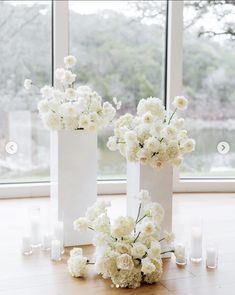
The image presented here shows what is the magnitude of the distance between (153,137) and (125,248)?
0.55 m

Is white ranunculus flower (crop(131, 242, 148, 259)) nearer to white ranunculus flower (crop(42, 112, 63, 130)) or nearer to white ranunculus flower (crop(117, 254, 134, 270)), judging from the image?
white ranunculus flower (crop(117, 254, 134, 270))

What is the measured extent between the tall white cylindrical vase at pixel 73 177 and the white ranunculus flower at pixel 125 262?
0.66 m

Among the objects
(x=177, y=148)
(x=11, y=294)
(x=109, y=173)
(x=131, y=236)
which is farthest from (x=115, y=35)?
(x=11, y=294)

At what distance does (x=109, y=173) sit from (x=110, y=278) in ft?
6.47

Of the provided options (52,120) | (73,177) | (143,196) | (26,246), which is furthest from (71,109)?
(26,246)

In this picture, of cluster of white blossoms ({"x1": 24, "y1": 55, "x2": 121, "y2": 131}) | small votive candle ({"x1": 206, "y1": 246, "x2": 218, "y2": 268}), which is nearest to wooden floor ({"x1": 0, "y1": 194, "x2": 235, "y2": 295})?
small votive candle ({"x1": 206, "y1": 246, "x2": 218, "y2": 268})

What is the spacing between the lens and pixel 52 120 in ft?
8.70

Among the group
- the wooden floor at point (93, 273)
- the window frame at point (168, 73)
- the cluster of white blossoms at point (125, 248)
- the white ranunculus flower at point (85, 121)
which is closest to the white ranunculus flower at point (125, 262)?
the cluster of white blossoms at point (125, 248)

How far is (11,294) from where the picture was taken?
2096 millimetres

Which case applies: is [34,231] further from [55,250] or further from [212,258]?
[212,258]

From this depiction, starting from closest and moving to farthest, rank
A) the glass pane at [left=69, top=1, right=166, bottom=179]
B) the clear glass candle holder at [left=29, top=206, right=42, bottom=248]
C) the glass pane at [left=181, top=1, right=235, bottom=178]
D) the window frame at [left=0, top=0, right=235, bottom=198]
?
the clear glass candle holder at [left=29, top=206, right=42, bottom=248], the window frame at [left=0, top=0, right=235, bottom=198], the glass pane at [left=69, top=1, right=166, bottom=179], the glass pane at [left=181, top=1, right=235, bottom=178]

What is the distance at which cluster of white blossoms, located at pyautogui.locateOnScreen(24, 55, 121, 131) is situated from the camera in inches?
104

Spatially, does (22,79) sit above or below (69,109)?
above

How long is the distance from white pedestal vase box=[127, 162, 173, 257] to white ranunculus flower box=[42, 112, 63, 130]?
1.51 ft
